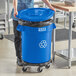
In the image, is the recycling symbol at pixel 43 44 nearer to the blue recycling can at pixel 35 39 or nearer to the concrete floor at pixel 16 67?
the blue recycling can at pixel 35 39

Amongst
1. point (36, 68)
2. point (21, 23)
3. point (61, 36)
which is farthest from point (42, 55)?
point (61, 36)

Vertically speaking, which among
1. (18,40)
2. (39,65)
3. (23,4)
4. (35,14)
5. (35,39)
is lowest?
(39,65)

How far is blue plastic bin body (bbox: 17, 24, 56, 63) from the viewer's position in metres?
3.34

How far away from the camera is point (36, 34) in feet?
11.0

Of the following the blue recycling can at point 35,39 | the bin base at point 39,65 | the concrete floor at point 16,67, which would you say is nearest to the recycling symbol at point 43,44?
the blue recycling can at point 35,39

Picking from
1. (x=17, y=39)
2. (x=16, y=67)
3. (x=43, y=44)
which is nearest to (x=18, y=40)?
(x=17, y=39)

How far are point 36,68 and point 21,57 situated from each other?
33 cm

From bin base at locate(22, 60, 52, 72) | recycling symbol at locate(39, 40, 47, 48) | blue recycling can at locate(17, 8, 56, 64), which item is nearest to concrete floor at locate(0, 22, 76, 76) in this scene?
bin base at locate(22, 60, 52, 72)

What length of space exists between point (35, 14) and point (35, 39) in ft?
1.23

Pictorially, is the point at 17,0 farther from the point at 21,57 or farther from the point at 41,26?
the point at 21,57

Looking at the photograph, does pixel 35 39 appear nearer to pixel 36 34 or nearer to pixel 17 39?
pixel 36 34

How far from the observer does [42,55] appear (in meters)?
3.45

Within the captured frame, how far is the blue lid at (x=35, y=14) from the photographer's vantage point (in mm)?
3289

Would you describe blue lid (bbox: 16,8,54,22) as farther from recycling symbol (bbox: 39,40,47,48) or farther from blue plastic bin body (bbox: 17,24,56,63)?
recycling symbol (bbox: 39,40,47,48)
